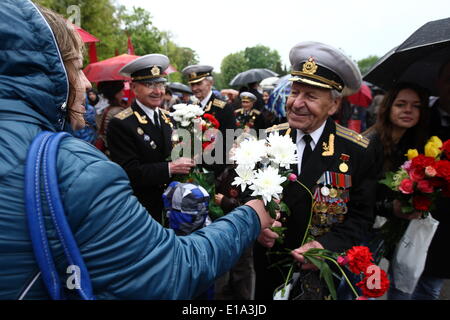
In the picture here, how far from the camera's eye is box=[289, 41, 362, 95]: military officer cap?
6.75ft

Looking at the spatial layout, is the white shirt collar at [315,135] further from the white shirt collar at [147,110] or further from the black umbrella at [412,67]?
the white shirt collar at [147,110]

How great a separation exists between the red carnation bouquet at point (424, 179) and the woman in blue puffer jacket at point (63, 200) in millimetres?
1756

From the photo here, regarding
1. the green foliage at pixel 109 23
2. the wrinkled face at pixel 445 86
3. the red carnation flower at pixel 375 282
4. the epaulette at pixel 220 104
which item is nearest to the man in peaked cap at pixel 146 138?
the epaulette at pixel 220 104

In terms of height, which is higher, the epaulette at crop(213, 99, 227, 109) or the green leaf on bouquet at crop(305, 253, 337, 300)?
the epaulette at crop(213, 99, 227, 109)

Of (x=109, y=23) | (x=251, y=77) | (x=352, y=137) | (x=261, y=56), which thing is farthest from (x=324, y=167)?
(x=261, y=56)

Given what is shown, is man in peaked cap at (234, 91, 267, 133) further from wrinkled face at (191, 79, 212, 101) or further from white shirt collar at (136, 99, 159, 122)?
white shirt collar at (136, 99, 159, 122)

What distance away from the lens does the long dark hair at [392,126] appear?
Answer: 8.64ft

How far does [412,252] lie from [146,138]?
107 inches

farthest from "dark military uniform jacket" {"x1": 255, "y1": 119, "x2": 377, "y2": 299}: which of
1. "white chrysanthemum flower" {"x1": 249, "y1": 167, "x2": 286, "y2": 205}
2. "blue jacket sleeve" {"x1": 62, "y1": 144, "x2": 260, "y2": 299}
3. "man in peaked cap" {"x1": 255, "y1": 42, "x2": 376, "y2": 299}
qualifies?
"blue jacket sleeve" {"x1": 62, "y1": 144, "x2": 260, "y2": 299}

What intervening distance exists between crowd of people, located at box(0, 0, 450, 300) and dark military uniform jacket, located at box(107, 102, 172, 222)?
0.5 inches
